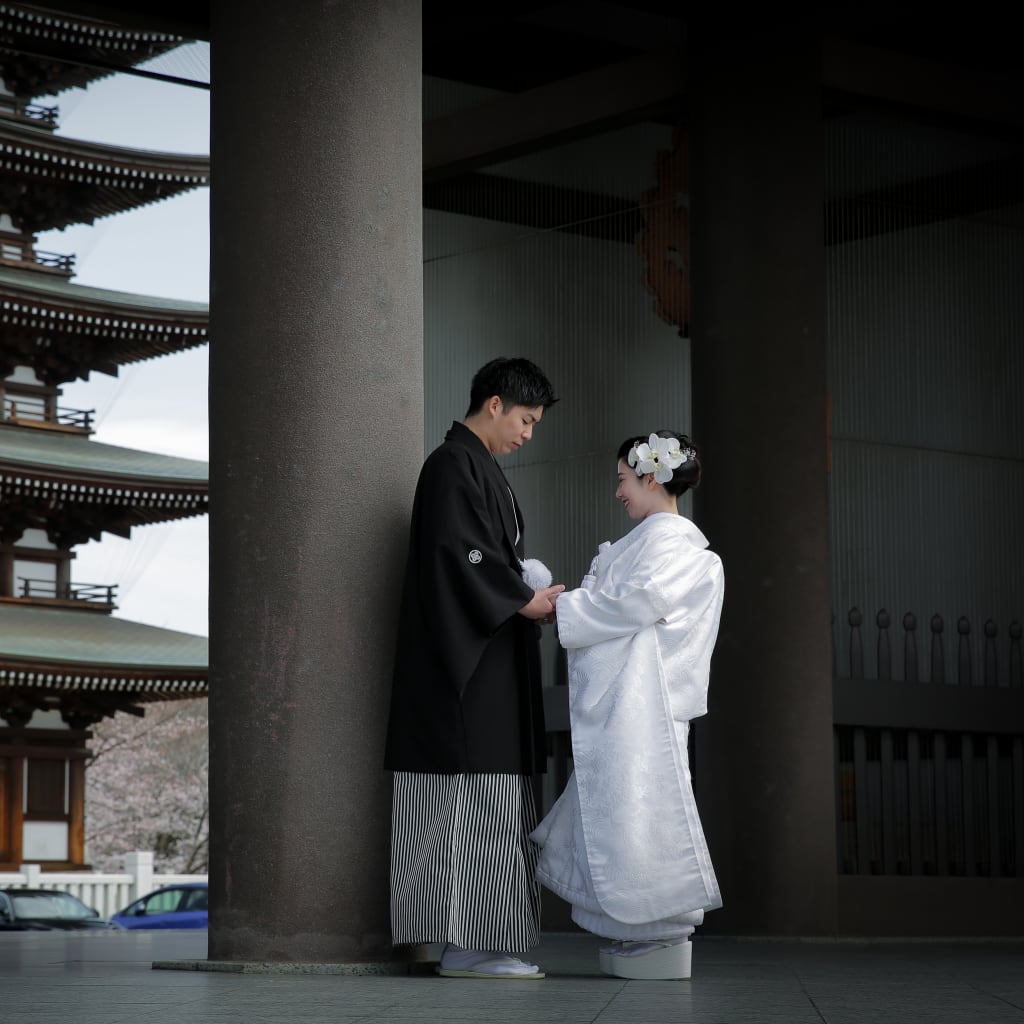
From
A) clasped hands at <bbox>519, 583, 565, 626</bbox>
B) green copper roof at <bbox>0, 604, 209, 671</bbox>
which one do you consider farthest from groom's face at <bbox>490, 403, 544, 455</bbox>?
green copper roof at <bbox>0, 604, 209, 671</bbox>

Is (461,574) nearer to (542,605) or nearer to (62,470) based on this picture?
(542,605)

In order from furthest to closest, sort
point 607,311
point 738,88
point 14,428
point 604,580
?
point 14,428, point 607,311, point 738,88, point 604,580

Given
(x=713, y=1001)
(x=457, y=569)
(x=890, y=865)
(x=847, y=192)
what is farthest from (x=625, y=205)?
(x=713, y=1001)

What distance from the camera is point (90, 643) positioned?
57.9 ft

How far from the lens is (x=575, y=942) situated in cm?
642

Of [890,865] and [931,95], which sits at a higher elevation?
[931,95]

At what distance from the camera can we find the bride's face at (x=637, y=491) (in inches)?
167

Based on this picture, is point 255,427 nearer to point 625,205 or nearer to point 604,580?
point 604,580

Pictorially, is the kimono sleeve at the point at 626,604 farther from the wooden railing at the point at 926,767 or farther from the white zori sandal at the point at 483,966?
the wooden railing at the point at 926,767

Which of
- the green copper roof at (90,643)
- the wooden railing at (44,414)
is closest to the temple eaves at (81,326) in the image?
the wooden railing at (44,414)

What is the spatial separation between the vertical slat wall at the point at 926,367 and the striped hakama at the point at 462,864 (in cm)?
419

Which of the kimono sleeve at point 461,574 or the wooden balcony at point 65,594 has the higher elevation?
the wooden balcony at point 65,594

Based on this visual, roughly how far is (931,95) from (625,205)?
5.31 feet

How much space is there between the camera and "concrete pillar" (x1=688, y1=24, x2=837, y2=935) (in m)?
6.71
